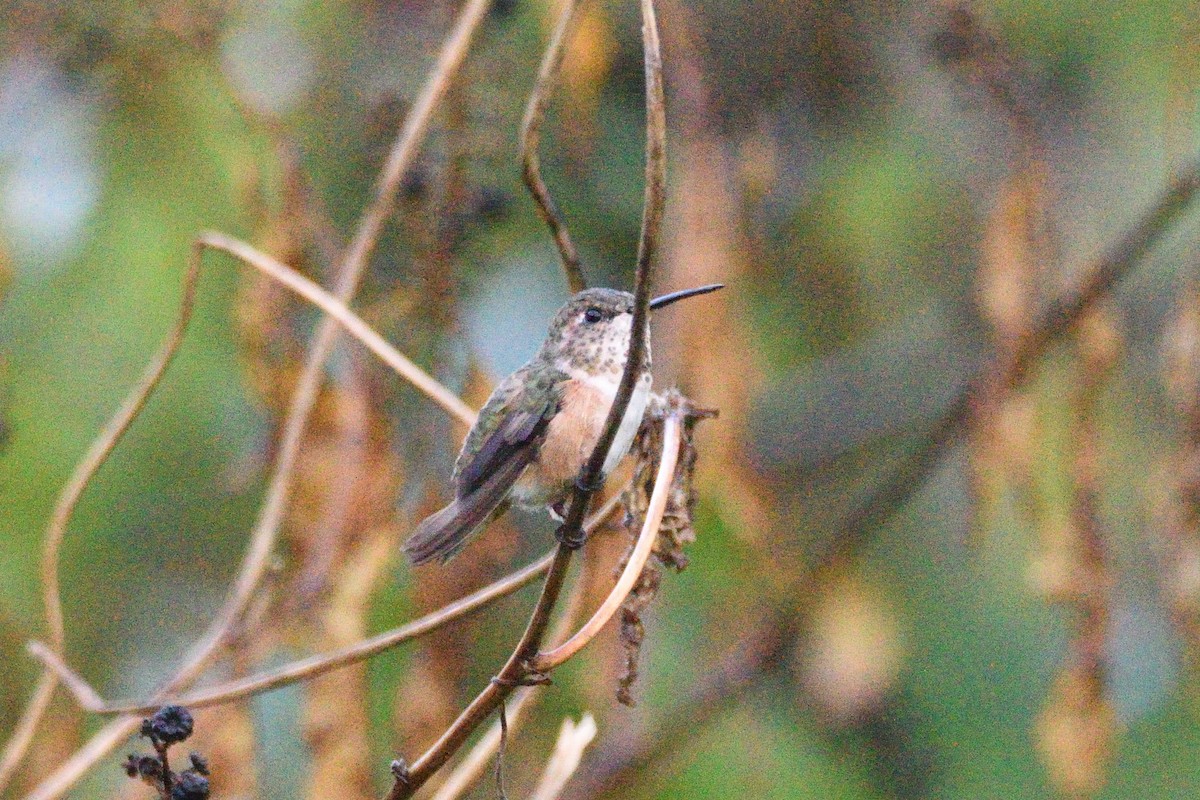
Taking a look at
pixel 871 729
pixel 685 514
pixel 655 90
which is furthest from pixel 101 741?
pixel 871 729

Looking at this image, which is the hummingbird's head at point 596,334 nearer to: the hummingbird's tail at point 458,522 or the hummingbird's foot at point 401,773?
the hummingbird's tail at point 458,522

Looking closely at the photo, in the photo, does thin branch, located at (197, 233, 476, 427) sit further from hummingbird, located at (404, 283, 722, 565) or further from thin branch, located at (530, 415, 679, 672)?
thin branch, located at (530, 415, 679, 672)

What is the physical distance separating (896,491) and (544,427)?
4.65 feet

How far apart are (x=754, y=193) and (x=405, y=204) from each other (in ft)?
4.00

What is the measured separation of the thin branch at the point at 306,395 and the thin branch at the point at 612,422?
4.30 feet

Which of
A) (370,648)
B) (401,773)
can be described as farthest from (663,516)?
(370,648)

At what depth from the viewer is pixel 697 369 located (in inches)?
136

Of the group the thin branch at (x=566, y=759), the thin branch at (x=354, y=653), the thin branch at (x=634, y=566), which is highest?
the thin branch at (x=354, y=653)

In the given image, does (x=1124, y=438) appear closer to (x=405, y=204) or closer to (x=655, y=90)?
(x=405, y=204)

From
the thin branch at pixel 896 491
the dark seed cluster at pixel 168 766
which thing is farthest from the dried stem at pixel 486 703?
the thin branch at pixel 896 491

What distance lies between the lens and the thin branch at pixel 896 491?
327 centimetres

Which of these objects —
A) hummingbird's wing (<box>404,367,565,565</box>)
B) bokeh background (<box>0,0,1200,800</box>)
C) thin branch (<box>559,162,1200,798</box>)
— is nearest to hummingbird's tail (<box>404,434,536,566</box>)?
hummingbird's wing (<box>404,367,565,565</box>)

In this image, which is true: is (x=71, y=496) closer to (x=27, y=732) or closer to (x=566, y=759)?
(x=27, y=732)

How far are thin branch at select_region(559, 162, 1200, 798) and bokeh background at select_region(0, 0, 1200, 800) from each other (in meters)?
0.02
